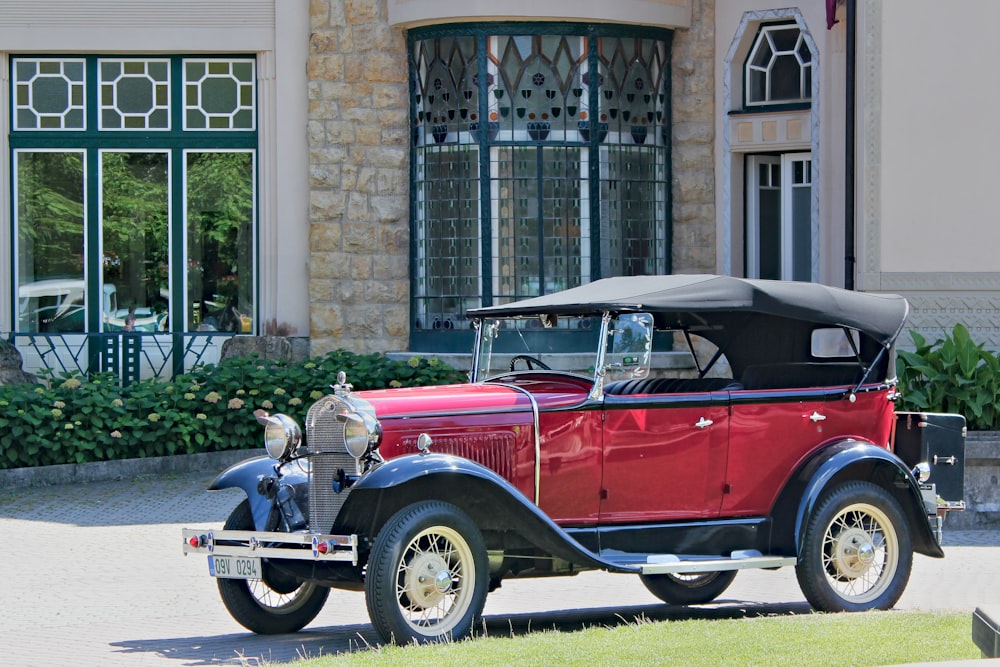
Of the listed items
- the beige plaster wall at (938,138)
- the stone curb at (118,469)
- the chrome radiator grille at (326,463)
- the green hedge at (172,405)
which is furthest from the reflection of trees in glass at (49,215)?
the chrome radiator grille at (326,463)

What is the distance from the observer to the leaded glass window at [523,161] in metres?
16.4

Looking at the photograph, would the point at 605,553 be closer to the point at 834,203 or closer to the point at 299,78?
the point at 834,203

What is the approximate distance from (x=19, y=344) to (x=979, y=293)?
10.5m

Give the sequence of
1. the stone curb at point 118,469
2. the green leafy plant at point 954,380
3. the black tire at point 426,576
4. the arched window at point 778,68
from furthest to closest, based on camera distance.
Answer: the arched window at point 778,68, the stone curb at point 118,469, the green leafy plant at point 954,380, the black tire at point 426,576

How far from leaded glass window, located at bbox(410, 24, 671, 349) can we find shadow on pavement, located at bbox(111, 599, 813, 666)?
7411 mm

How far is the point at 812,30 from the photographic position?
16219 mm

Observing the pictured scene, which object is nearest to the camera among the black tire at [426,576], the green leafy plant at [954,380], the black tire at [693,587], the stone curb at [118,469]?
the black tire at [426,576]

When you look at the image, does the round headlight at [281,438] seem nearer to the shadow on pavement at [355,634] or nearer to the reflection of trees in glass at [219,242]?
the shadow on pavement at [355,634]

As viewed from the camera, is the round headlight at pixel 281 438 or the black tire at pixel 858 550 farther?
the black tire at pixel 858 550

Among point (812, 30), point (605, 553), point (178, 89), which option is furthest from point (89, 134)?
point (605, 553)

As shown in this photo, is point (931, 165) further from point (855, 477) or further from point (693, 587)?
point (693, 587)

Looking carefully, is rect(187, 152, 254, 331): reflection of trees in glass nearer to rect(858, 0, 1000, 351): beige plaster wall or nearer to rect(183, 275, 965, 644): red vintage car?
rect(858, 0, 1000, 351): beige plaster wall

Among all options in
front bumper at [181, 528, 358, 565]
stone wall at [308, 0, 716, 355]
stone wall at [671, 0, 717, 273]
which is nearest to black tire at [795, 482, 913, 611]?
front bumper at [181, 528, 358, 565]

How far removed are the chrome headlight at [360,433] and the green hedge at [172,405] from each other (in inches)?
250
